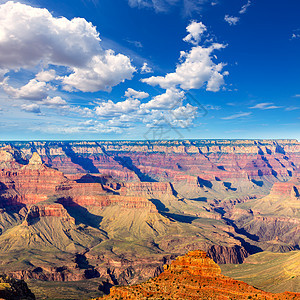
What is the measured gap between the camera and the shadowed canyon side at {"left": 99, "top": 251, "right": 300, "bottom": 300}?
5294cm

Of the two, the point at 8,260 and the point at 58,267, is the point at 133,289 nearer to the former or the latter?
the point at 58,267

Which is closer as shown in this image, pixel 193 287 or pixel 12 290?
pixel 193 287

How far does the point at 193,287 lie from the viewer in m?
55.2

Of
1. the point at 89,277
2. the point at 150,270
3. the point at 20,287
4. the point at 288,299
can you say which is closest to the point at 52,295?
the point at 20,287

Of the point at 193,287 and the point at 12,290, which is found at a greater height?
the point at 193,287

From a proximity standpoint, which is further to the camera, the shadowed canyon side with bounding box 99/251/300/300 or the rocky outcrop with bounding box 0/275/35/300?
the rocky outcrop with bounding box 0/275/35/300

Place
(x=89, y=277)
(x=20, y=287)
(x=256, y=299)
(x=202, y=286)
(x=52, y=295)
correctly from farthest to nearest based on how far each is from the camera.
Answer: (x=89, y=277) < (x=52, y=295) < (x=20, y=287) < (x=202, y=286) < (x=256, y=299)

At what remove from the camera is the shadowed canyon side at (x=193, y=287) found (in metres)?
52.9

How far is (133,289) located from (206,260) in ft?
50.9

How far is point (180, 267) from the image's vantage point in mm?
62031

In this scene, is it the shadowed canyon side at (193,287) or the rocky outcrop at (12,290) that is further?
the rocky outcrop at (12,290)

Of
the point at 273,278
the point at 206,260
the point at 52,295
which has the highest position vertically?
the point at 206,260

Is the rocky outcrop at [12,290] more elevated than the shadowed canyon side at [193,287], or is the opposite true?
the shadowed canyon side at [193,287]

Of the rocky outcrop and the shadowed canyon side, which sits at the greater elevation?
the shadowed canyon side
